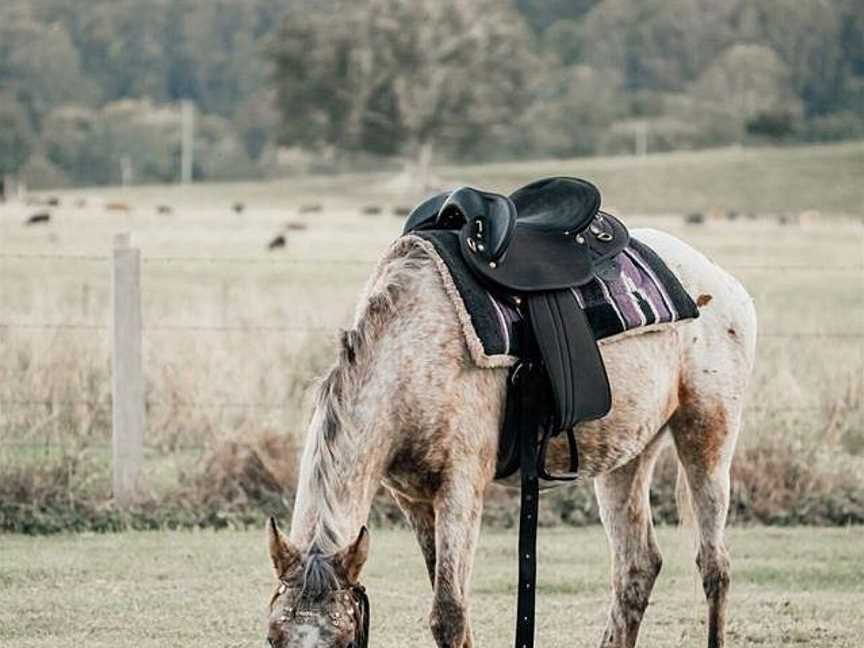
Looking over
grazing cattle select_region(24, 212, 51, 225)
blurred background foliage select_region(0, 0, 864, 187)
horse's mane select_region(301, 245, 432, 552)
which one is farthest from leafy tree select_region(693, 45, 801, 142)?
horse's mane select_region(301, 245, 432, 552)

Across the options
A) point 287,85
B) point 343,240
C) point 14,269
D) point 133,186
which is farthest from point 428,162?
point 14,269

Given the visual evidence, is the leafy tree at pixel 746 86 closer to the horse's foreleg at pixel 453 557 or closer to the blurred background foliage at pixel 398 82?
the blurred background foliage at pixel 398 82

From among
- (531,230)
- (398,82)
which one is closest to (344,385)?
(531,230)

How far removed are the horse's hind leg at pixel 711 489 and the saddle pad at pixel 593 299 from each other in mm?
442

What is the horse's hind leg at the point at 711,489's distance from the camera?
666 cm

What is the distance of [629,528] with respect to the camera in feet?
22.3

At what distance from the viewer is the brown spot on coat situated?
6668 millimetres

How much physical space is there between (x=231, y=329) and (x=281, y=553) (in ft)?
20.8

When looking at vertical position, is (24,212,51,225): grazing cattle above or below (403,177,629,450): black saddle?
below

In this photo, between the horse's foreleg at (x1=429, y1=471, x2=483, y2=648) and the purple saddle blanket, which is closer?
the horse's foreleg at (x1=429, y1=471, x2=483, y2=648)

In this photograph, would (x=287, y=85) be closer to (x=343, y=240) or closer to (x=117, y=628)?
(x=343, y=240)

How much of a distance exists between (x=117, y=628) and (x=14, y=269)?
13835 mm

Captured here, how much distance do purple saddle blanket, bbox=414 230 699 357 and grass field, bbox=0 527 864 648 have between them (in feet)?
3.56

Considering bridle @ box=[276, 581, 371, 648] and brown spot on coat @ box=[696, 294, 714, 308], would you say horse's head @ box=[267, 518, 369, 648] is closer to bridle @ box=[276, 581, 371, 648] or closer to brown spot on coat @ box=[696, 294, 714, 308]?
bridle @ box=[276, 581, 371, 648]
